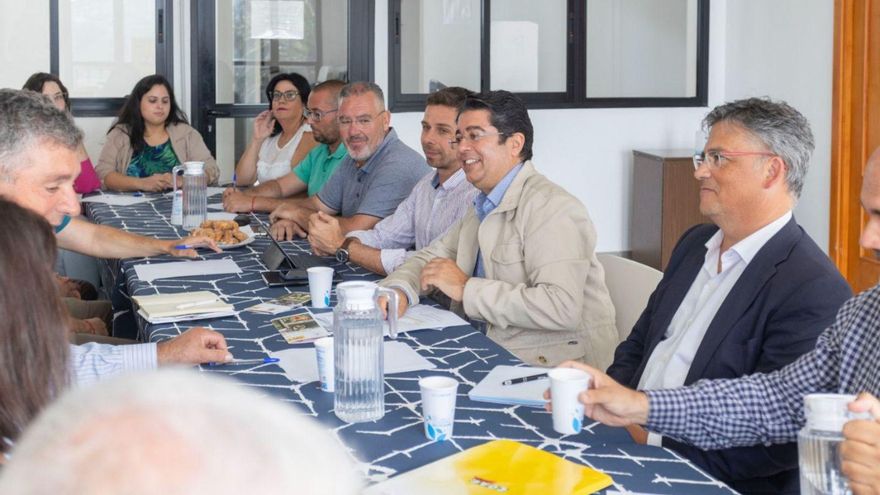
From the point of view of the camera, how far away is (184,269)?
3.40m

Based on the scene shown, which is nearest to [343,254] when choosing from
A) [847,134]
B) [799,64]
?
[847,134]

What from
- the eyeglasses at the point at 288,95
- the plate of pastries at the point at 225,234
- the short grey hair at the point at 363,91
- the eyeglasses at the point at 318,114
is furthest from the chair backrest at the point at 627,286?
the eyeglasses at the point at 288,95

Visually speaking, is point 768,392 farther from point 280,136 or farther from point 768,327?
point 280,136

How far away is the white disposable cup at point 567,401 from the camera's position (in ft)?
6.07

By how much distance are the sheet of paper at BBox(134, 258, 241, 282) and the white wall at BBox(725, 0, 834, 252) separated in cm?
332

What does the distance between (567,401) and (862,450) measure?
20.7 inches

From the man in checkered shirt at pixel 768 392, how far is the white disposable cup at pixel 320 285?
106 centimetres

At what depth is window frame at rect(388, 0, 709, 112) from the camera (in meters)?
6.39

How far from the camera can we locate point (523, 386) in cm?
211

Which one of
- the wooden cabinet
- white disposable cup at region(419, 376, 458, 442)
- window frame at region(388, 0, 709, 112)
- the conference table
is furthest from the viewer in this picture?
window frame at region(388, 0, 709, 112)

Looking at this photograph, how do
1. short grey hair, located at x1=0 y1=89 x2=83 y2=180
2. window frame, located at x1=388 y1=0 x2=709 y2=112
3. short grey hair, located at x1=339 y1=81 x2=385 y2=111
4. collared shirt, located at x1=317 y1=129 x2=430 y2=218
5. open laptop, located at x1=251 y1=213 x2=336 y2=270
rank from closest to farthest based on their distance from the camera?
short grey hair, located at x1=0 y1=89 x2=83 y2=180 → open laptop, located at x1=251 y1=213 x2=336 y2=270 → collared shirt, located at x1=317 y1=129 x2=430 y2=218 → short grey hair, located at x1=339 y1=81 x2=385 y2=111 → window frame, located at x1=388 y1=0 x2=709 y2=112

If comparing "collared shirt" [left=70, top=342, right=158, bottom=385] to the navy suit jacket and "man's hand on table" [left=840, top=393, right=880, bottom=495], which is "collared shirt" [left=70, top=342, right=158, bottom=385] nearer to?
the navy suit jacket

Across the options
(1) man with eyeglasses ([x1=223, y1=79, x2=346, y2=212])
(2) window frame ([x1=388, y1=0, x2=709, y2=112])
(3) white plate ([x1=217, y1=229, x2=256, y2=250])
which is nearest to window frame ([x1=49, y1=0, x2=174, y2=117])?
(2) window frame ([x1=388, y1=0, x2=709, y2=112])

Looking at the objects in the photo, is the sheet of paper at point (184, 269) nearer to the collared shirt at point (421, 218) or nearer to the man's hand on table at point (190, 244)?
the man's hand on table at point (190, 244)
